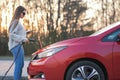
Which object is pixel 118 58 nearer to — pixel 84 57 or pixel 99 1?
pixel 84 57

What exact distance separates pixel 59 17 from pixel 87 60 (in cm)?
2158

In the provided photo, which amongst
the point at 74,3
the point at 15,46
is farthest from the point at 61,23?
the point at 15,46

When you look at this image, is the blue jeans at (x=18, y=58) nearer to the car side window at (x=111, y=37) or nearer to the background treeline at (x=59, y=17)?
Result: the car side window at (x=111, y=37)

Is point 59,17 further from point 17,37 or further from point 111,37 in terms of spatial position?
point 111,37

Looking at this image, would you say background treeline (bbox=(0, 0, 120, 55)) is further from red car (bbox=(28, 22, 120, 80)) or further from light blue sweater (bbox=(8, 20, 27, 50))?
red car (bbox=(28, 22, 120, 80))

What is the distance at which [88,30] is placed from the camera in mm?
27578

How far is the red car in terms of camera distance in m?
6.97

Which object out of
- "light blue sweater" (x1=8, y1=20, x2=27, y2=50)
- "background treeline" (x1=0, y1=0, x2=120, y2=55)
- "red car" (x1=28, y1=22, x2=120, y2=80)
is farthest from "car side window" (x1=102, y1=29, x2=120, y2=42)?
"background treeline" (x1=0, y1=0, x2=120, y2=55)

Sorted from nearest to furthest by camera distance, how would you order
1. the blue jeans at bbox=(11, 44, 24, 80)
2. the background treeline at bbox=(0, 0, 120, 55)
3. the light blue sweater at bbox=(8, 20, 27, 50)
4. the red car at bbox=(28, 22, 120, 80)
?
the red car at bbox=(28, 22, 120, 80)
the light blue sweater at bbox=(8, 20, 27, 50)
the blue jeans at bbox=(11, 44, 24, 80)
the background treeline at bbox=(0, 0, 120, 55)

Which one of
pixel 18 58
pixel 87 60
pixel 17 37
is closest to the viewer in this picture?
pixel 87 60

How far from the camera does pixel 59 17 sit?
28578 mm

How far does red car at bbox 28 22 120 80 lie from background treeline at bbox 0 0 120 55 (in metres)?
19.6

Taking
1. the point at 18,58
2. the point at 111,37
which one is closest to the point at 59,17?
the point at 18,58

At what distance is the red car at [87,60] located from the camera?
22.9ft
